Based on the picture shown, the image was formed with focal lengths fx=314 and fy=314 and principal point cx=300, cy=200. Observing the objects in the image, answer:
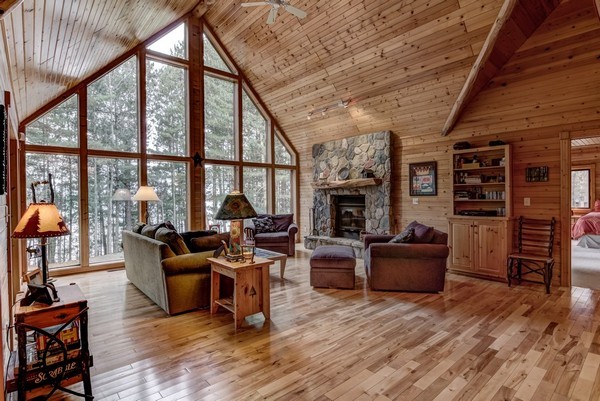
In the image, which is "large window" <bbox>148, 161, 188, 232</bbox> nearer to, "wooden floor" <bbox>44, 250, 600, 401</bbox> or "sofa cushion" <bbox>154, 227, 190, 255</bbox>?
"wooden floor" <bbox>44, 250, 600, 401</bbox>

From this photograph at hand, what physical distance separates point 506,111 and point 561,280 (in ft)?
8.71

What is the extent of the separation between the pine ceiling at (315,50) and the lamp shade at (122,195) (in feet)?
5.81

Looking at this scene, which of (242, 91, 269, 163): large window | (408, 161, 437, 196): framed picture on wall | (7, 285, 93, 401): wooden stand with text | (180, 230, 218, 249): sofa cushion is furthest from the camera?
(242, 91, 269, 163): large window

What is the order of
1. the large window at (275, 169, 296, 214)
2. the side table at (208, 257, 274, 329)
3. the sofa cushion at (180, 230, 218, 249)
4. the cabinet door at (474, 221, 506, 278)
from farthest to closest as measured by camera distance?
the large window at (275, 169, 296, 214)
the cabinet door at (474, 221, 506, 278)
the sofa cushion at (180, 230, 218, 249)
the side table at (208, 257, 274, 329)

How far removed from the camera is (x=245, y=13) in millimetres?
5969

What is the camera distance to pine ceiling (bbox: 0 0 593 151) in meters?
3.25

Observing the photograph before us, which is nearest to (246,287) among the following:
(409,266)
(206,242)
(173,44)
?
(206,242)

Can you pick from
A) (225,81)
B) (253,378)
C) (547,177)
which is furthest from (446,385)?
(225,81)

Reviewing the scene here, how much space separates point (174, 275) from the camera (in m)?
3.51

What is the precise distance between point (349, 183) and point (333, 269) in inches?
120

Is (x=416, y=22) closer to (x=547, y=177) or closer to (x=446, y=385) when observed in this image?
(x=547, y=177)

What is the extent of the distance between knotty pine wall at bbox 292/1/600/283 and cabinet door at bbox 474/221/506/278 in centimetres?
49

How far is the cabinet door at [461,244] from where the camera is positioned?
5203 mm

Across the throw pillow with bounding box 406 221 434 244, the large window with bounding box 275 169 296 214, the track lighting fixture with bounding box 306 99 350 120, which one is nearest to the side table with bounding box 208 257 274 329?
the throw pillow with bounding box 406 221 434 244
